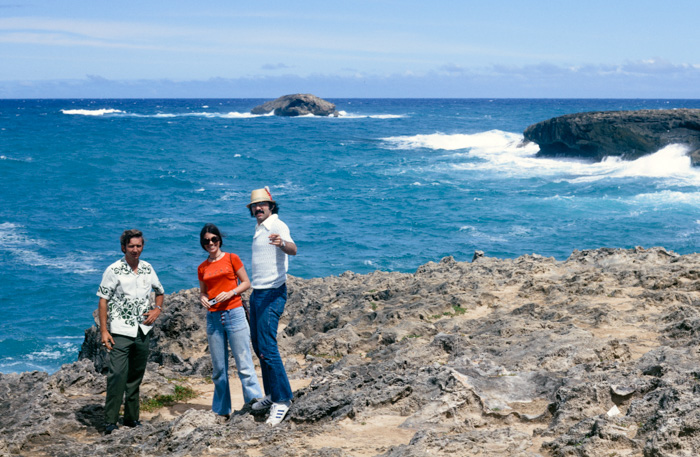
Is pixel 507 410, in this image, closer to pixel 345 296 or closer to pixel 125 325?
pixel 125 325

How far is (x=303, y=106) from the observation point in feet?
391

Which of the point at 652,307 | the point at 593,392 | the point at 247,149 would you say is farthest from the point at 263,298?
the point at 247,149

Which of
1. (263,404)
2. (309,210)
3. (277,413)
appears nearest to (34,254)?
(309,210)

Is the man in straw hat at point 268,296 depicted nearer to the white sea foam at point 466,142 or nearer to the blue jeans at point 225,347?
the blue jeans at point 225,347

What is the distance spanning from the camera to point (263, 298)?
5762 mm

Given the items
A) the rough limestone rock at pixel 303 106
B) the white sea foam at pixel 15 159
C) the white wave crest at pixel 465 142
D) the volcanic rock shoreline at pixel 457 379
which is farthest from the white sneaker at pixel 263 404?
the rough limestone rock at pixel 303 106

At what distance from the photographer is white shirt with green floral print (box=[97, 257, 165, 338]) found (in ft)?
18.9

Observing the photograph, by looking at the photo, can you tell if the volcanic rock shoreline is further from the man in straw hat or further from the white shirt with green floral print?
the white shirt with green floral print

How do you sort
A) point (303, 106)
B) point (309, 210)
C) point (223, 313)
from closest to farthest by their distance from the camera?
point (223, 313) < point (309, 210) < point (303, 106)

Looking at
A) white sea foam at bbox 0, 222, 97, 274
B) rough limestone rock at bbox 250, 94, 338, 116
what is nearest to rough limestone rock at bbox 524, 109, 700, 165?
white sea foam at bbox 0, 222, 97, 274

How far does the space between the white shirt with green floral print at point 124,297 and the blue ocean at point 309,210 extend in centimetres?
1063

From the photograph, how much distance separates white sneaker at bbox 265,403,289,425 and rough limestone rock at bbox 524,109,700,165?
134ft

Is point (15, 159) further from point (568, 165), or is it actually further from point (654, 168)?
point (654, 168)

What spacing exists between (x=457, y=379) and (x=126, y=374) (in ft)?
9.73
